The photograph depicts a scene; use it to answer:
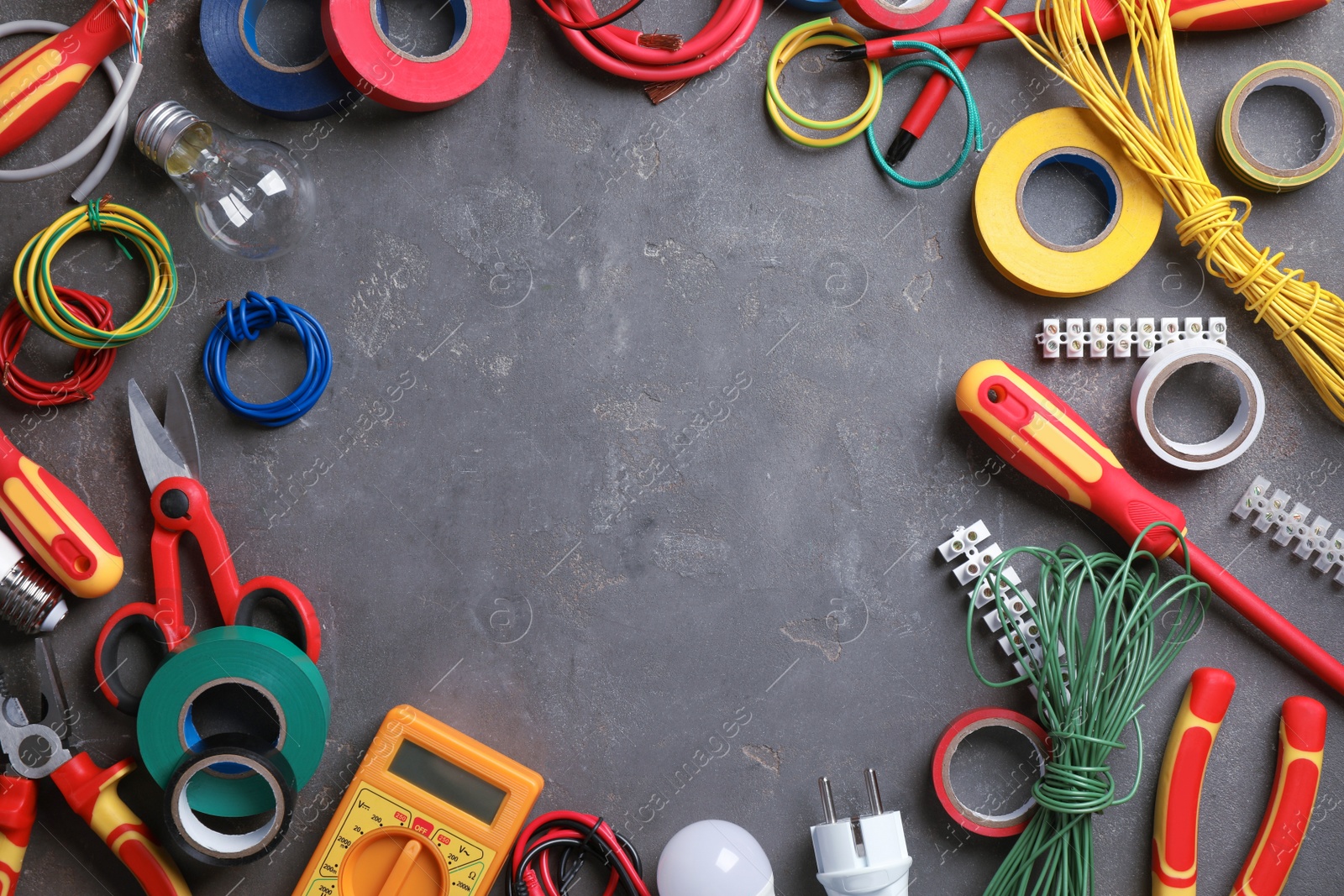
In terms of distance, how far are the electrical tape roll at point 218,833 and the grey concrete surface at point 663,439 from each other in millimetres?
160

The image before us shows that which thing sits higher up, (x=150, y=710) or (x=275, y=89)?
(x=275, y=89)

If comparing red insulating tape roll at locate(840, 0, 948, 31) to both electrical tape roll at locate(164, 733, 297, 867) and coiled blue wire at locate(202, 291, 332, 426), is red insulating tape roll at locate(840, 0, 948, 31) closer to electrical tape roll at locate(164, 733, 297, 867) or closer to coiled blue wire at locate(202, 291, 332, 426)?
coiled blue wire at locate(202, 291, 332, 426)

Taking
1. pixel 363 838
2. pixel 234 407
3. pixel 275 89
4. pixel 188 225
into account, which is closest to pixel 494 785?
pixel 363 838

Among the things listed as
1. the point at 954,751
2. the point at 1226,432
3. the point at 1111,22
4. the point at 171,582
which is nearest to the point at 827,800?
the point at 954,751

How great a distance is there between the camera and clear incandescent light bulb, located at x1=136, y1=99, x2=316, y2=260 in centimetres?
140

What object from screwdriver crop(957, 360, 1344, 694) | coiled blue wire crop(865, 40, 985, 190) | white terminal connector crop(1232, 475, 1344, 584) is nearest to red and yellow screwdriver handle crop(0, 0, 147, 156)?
coiled blue wire crop(865, 40, 985, 190)

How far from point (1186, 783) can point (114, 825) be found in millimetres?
1650

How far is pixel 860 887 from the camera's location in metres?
1.32

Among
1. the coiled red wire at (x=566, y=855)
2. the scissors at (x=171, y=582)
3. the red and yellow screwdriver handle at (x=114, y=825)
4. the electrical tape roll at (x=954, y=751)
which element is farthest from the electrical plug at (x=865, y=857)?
the red and yellow screwdriver handle at (x=114, y=825)

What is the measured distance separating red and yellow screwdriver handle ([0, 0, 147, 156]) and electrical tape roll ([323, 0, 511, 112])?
34cm

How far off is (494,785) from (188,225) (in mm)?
1024

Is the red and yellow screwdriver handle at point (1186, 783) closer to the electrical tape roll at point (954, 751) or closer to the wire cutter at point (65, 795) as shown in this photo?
the electrical tape roll at point (954, 751)

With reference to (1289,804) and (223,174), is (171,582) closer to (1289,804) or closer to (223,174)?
(223,174)

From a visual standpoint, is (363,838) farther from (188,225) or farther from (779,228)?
(779,228)
